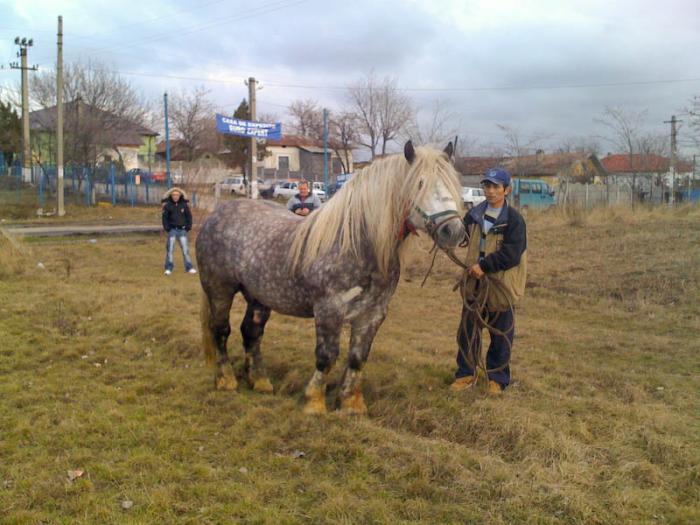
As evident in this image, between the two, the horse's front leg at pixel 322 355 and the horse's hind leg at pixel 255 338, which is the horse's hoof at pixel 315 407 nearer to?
the horse's front leg at pixel 322 355

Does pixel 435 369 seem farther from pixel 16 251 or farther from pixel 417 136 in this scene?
pixel 417 136

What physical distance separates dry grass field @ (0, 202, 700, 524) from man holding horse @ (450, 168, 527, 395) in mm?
257

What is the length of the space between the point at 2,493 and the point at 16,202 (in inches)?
1044

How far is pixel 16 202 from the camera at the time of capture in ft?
83.7

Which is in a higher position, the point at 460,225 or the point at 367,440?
the point at 460,225

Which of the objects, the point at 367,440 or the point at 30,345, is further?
the point at 30,345

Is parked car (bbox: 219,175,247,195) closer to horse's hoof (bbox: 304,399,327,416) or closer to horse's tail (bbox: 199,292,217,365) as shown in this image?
horse's tail (bbox: 199,292,217,365)

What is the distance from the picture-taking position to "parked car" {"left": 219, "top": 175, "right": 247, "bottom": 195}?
36.8 metres

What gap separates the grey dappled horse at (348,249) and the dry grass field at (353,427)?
38cm

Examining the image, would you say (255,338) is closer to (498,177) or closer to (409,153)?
(409,153)

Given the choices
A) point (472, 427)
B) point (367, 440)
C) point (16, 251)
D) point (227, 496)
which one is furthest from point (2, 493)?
point (16, 251)

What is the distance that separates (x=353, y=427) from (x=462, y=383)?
1247mm

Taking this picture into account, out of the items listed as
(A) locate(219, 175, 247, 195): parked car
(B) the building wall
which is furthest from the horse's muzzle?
(B) the building wall

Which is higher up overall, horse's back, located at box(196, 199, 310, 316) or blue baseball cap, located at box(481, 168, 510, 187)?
blue baseball cap, located at box(481, 168, 510, 187)
